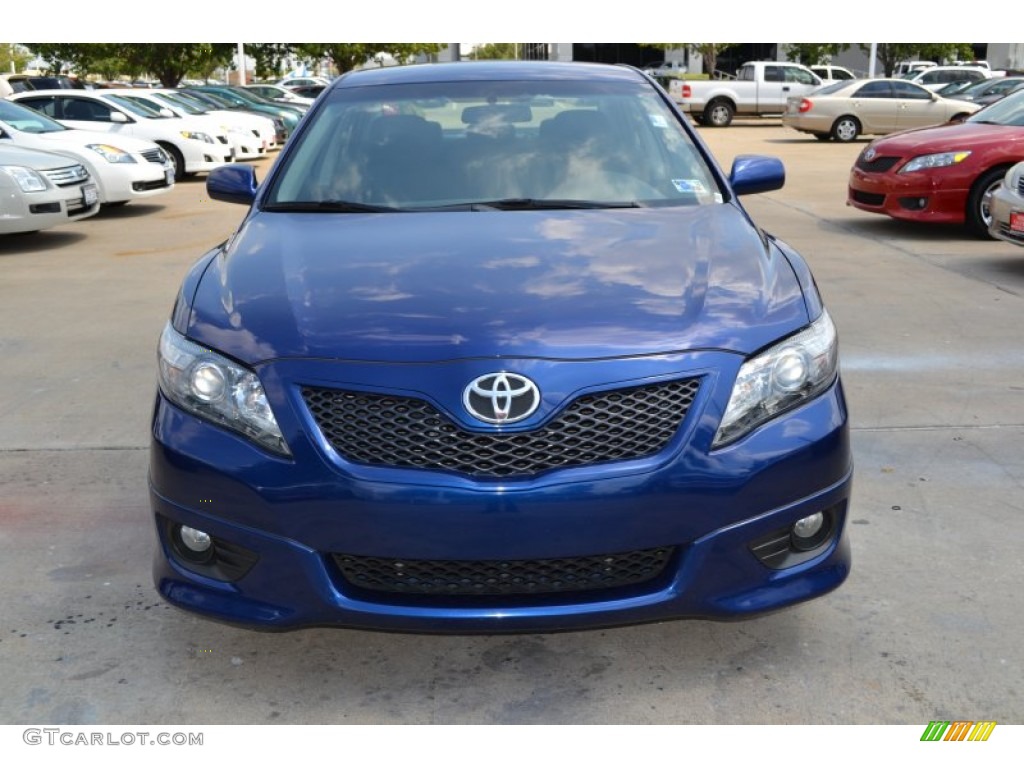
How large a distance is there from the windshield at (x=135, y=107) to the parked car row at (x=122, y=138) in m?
0.03

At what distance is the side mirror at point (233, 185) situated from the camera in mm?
4828

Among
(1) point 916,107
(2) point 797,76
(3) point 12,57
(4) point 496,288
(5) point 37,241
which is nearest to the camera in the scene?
(4) point 496,288

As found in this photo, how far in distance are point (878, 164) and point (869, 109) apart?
15426mm

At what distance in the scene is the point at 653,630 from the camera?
3561 mm

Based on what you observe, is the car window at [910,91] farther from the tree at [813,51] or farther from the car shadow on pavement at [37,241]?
the tree at [813,51]

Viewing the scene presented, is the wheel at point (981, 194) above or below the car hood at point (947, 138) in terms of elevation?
below

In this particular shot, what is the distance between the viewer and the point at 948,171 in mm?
11242

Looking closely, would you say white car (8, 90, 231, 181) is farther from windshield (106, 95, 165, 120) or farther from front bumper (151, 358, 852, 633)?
front bumper (151, 358, 852, 633)

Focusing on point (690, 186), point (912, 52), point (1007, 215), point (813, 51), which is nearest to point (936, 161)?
point (1007, 215)

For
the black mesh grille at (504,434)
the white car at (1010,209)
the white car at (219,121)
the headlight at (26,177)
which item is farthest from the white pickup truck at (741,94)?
the black mesh grille at (504,434)

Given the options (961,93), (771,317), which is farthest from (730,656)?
(961,93)

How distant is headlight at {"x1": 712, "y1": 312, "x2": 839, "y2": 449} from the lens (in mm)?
2980

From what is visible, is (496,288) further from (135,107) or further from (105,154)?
(135,107)
